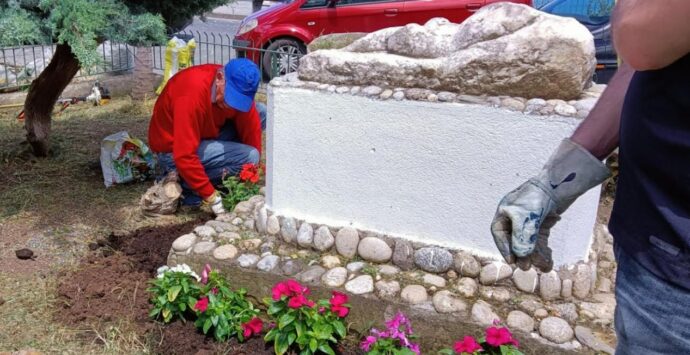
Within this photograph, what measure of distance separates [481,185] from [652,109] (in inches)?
63.2

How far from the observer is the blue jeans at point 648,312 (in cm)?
116

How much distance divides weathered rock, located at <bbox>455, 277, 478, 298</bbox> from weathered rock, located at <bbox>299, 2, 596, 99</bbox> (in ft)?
2.77

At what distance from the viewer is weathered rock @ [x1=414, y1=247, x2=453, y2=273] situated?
2906 millimetres

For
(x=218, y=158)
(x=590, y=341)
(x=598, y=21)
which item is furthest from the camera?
(x=598, y=21)

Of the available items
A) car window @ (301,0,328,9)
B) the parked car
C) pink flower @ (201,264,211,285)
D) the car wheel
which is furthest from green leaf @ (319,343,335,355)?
car window @ (301,0,328,9)

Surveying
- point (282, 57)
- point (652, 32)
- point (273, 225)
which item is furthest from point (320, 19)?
point (652, 32)

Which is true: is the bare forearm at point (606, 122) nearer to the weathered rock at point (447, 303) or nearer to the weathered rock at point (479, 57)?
the weathered rock at point (479, 57)

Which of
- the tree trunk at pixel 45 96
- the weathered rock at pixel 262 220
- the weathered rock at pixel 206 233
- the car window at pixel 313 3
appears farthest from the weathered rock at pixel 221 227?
the car window at pixel 313 3

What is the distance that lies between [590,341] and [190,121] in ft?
8.22

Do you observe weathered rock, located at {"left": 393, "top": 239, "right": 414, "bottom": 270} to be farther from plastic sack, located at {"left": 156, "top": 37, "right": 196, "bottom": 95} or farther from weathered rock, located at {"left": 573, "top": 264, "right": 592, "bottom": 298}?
plastic sack, located at {"left": 156, "top": 37, "right": 196, "bottom": 95}

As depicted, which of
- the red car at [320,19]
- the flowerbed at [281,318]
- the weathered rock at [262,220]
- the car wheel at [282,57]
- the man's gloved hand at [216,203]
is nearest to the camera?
the flowerbed at [281,318]

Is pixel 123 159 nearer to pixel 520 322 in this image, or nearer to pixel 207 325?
pixel 207 325

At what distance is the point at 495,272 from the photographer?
9.25ft

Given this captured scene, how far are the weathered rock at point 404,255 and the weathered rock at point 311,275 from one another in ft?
1.16
